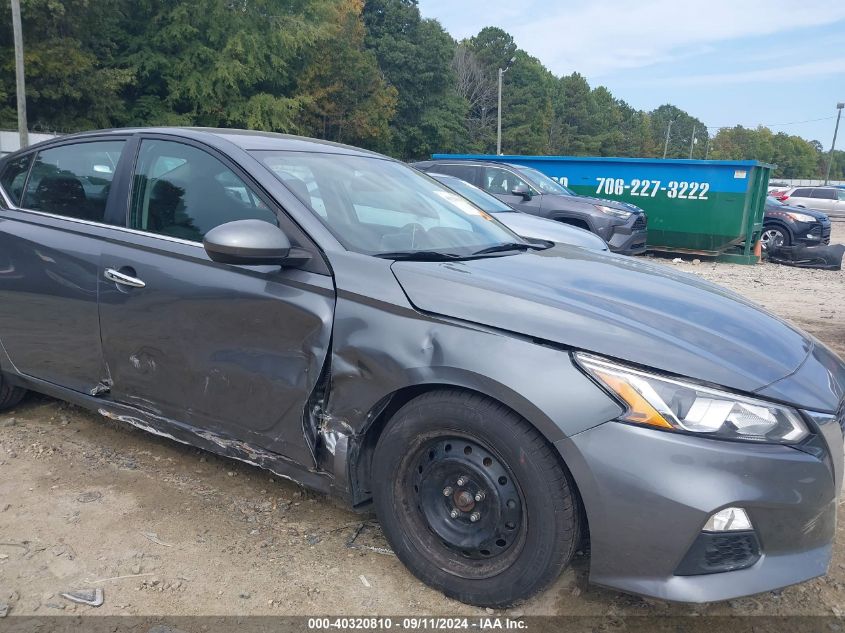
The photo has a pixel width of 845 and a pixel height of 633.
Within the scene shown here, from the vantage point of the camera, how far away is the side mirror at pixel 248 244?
7.95ft

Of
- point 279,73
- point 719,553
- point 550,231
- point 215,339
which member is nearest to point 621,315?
point 719,553

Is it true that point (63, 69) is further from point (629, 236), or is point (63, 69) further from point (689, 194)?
point (629, 236)

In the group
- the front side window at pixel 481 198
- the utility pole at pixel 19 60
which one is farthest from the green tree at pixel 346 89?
the front side window at pixel 481 198

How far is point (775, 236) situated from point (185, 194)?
14086mm

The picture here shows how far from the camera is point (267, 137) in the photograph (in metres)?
3.21

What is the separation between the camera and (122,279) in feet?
9.78

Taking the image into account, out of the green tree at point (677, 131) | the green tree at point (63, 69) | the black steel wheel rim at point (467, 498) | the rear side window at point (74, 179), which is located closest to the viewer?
the black steel wheel rim at point (467, 498)

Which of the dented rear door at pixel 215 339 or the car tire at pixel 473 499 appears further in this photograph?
the dented rear door at pixel 215 339

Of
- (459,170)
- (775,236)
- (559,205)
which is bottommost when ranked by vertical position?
(775,236)

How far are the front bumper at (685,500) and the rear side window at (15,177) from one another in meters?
3.16

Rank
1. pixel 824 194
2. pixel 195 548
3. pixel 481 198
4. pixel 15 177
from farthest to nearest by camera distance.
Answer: pixel 824 194
pixel 481 198
pixel 15 177
pixel 195 548

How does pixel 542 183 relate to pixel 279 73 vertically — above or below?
below

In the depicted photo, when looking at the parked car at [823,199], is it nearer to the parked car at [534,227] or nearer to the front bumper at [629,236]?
the front bumper at [629,236]

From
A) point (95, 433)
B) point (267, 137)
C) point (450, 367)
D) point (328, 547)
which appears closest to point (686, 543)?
point (450, 367)
